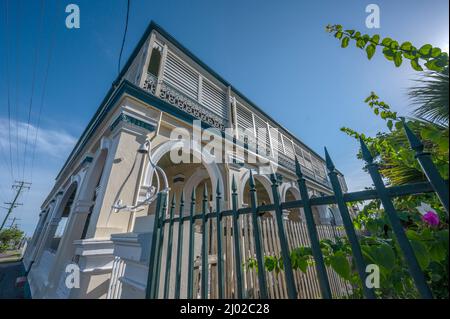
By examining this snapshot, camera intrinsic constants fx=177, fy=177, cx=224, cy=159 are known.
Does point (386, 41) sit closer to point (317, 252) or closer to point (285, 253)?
point (317, 252)

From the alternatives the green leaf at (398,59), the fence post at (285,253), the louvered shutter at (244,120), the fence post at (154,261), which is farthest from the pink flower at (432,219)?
the louvered shutter at (244,120)

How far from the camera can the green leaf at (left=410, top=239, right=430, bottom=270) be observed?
69 centimetres

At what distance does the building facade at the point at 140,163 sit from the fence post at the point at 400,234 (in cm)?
82

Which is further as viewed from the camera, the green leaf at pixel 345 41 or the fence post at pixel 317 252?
the green leaf at pixel 345 41

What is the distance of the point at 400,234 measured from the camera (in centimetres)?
71

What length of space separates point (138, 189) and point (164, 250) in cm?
214

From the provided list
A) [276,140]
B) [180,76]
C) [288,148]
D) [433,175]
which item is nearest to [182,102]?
[180,76]

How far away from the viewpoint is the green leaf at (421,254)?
694 mm

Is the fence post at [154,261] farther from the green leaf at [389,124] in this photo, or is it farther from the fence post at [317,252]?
the green leaf at [389,124]

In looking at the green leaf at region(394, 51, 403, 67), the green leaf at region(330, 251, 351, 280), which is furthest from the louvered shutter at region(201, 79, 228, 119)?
the green leaf at region(330, 251, 351, 280)

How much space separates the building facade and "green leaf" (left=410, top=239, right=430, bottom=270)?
0.97 metres

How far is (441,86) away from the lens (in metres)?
1.12

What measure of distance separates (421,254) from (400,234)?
112 mm
